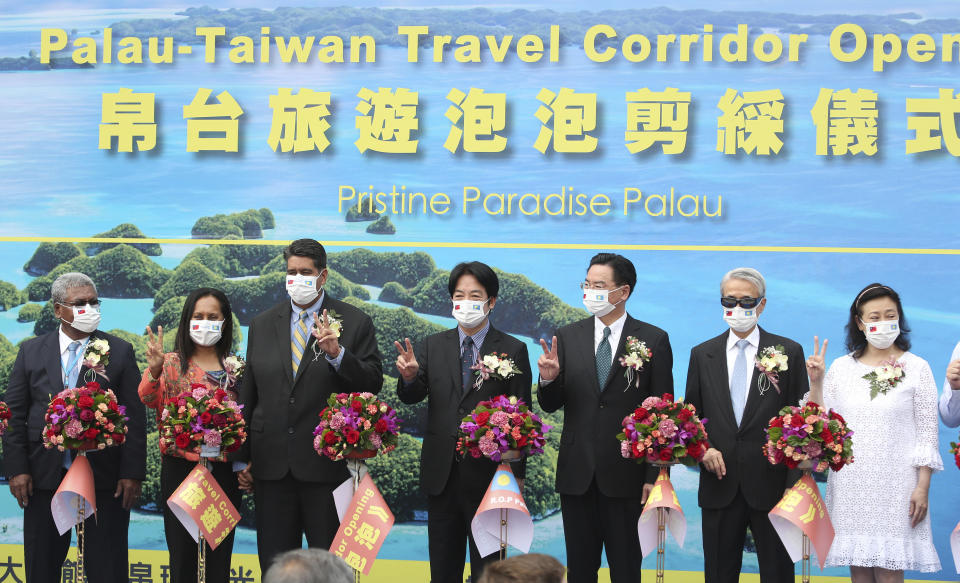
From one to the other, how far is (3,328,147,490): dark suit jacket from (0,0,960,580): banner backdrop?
159 cm

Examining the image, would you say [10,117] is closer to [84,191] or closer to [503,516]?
[84,191]

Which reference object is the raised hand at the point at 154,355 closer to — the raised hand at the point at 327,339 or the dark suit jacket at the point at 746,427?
the raised hand at the point at 327,339

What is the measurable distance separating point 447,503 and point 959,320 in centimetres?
329

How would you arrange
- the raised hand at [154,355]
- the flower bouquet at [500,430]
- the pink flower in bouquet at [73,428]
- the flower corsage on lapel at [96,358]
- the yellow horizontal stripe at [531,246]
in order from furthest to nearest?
the yellow horizontal stripe at [531,246] < the flower corsage on lapel at [96,358] < the raised hand at [154,355] < the pink flower in bouquet at [73,428] < the flower bouquet at [500,430]

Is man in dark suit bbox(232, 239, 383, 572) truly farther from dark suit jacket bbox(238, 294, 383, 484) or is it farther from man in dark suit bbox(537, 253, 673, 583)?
man in dark suit bbox(537, 253, 673, 583)

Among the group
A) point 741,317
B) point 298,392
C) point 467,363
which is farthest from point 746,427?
point 298,392

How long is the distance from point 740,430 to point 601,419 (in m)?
0.60

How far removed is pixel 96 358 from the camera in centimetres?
494

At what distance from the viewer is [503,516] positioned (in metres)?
4.56

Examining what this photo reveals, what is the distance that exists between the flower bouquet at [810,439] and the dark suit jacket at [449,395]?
3.62 ft

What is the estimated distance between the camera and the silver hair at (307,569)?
235 centimetres

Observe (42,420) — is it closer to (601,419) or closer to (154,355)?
(154,355)

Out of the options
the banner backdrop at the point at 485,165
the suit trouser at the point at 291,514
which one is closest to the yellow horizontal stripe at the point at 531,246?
the banner backdrop at the point at 485,165

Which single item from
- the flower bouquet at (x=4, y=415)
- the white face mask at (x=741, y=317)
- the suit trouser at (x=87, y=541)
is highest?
the white face mask at (x=741, y=317)
